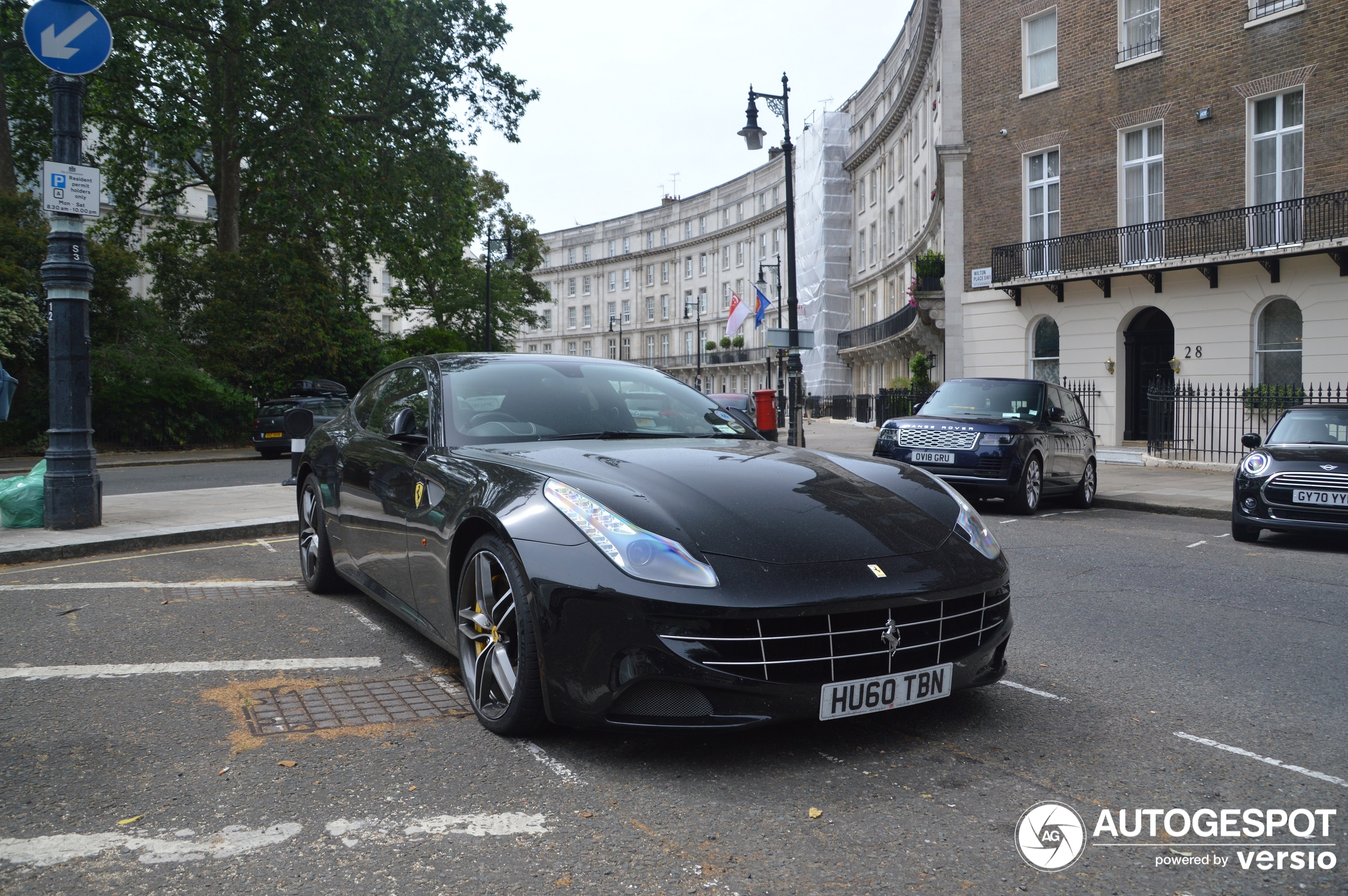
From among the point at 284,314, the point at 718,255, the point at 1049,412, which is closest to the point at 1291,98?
the point at 1049,412

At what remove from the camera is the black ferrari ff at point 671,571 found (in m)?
3.19

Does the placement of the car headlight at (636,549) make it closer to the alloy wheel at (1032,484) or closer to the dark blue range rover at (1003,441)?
the dark blue range rover at (1003,441)

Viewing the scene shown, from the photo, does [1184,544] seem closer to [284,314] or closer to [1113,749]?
[1113,749]

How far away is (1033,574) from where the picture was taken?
761 centimetres

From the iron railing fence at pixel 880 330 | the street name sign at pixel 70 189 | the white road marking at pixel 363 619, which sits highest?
the iron railing fence at pixel 880 330

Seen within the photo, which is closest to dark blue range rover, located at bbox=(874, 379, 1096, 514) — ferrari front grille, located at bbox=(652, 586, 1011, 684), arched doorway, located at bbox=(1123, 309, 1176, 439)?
ferrari front grille, located at bbox=(652, 586, 1011, 684)

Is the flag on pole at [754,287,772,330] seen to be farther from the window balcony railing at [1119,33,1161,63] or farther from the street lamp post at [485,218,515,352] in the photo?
the window balcony railing at [1119,33,1161,63]

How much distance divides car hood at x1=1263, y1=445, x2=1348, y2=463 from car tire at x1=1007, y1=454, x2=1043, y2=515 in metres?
2.59

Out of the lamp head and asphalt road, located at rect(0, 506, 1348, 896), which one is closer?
asphalt road, located at rect(0, 506, 1348, 896)

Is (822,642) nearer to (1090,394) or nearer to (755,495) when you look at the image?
(755,495)

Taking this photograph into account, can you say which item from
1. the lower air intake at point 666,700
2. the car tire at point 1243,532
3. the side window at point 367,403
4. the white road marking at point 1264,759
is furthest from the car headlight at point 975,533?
the car tire at point 1243,532

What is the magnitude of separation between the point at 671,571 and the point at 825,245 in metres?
61.3

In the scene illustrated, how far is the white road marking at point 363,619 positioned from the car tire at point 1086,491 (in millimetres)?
10433

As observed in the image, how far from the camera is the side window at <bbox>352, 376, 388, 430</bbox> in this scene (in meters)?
5.81
